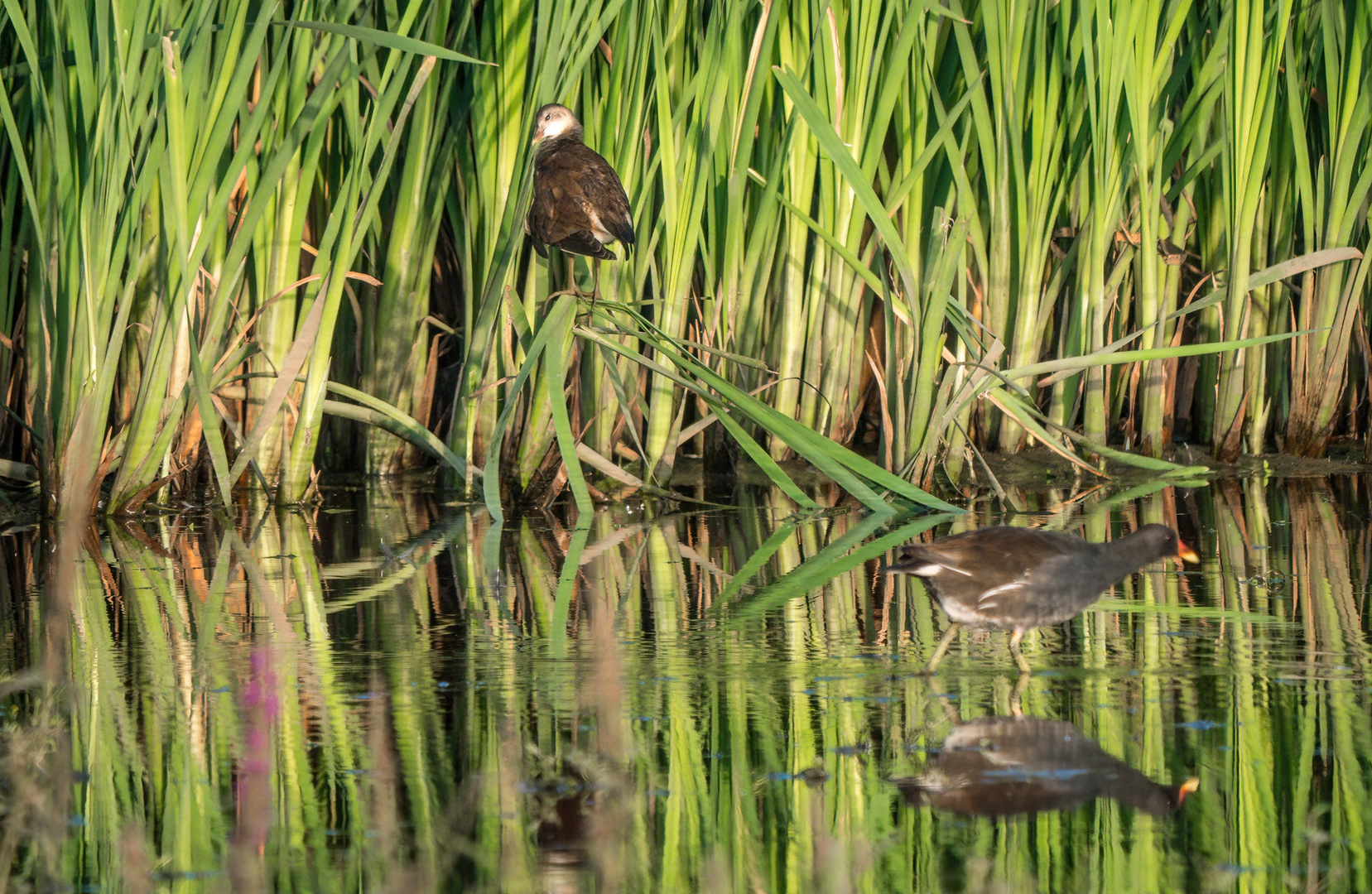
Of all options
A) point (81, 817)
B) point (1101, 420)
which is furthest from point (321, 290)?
point (81, 817)

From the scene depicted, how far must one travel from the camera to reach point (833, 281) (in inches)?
281

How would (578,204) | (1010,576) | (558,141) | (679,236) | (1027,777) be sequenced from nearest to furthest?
(1027,777)
(1010,576)
(578,204)
(558,141)
(679,236)

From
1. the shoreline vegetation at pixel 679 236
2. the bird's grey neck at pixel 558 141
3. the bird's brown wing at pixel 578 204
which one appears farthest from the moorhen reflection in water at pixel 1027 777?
the bird's grey neck at pixel 558 141

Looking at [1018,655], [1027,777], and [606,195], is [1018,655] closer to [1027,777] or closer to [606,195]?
[1027,777]

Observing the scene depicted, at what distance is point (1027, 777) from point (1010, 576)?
2.72 ft

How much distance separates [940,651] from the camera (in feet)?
12.5

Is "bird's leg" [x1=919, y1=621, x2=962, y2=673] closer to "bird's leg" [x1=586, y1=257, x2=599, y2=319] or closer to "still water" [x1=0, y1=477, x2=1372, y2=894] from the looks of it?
"still water" [x1=0, y1=477, x2=1372, y2=894]

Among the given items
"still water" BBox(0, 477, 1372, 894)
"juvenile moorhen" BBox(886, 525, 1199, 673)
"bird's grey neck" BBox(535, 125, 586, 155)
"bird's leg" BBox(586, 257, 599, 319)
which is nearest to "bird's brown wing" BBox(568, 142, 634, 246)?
"bird's grey neck" BBox(535, 125, 586, 155)

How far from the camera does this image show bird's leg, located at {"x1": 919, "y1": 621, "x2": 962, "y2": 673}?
3811 millimetres

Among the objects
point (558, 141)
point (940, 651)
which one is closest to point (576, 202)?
point (558, 141)

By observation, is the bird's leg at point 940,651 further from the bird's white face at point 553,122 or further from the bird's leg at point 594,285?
the bird's white face at point 553,122

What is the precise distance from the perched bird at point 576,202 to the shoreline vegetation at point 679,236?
0.15 metres

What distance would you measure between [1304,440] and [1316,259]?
1.00 m

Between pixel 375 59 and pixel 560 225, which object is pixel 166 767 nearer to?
pixel 560 225
